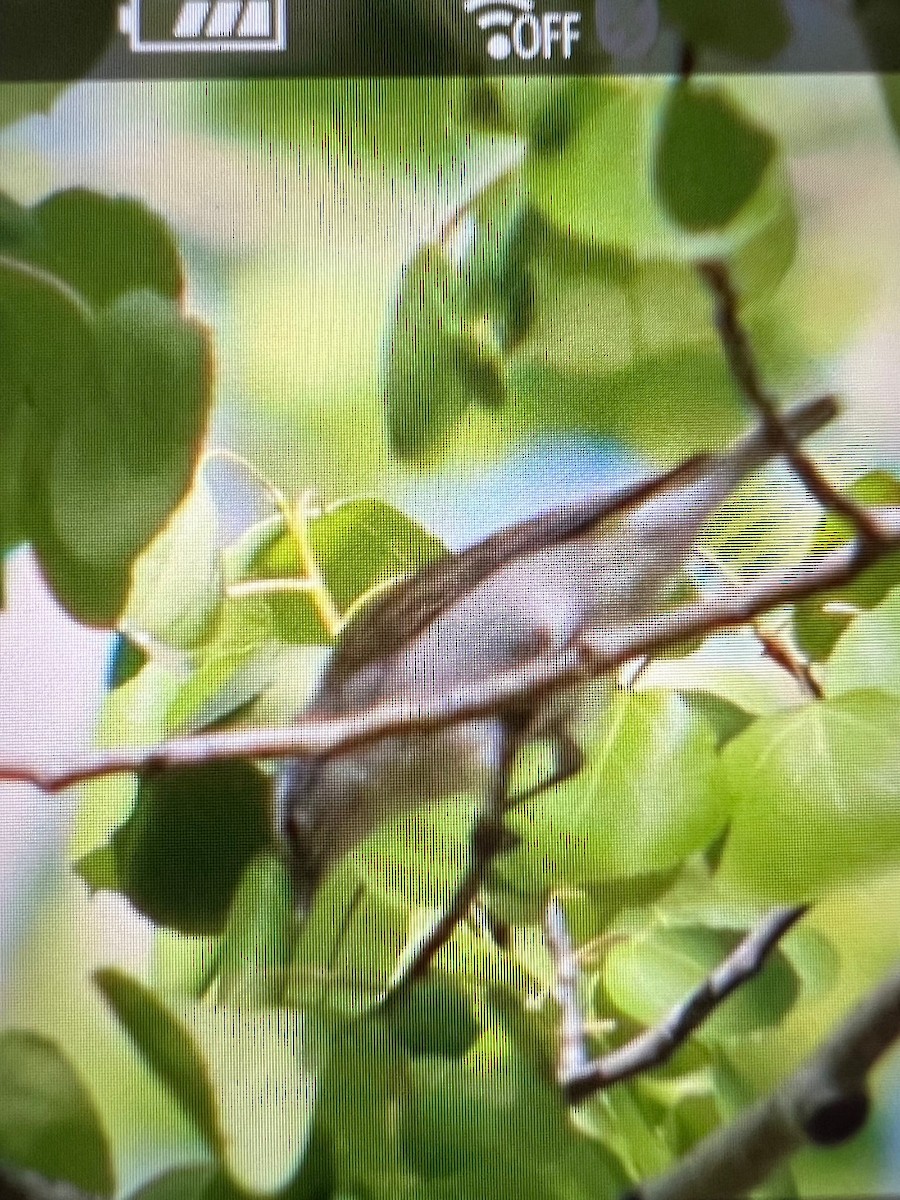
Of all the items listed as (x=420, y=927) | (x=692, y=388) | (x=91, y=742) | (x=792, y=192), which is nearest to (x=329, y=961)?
(x=420, y=927)

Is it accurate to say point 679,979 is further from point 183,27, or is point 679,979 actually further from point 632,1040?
point 183,27

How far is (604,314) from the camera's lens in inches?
18.6

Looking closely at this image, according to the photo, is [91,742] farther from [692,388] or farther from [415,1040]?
[692,388]

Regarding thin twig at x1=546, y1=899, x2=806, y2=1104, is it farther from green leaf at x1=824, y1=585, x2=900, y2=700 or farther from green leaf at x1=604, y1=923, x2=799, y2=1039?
green leaf at x1=824, y1=585, x2=900, y2=700

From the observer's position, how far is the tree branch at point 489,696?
0.46 metres

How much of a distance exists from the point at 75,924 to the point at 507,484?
0.28 meters

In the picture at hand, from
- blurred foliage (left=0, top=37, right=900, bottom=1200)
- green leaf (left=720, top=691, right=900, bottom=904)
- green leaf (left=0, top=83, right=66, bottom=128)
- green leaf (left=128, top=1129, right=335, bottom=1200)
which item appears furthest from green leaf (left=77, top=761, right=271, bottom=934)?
green leaf (left=0, top=83, right=66, bottom=128)

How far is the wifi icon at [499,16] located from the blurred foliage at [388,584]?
0.7 inches

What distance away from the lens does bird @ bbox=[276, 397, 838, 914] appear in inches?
18.1

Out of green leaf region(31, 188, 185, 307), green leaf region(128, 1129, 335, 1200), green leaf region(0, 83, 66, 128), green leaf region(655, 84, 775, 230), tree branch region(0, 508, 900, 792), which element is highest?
green leaf region(0, 83, 66, 128)

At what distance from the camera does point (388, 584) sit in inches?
18.3

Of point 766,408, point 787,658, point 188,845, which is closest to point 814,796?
point 787,658

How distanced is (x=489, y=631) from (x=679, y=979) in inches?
6.9

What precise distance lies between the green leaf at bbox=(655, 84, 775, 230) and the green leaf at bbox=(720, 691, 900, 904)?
0.23 metres
